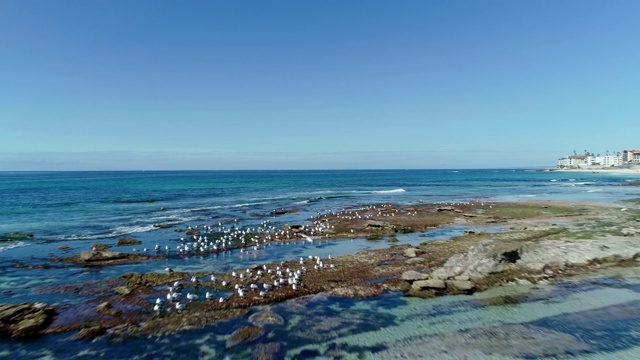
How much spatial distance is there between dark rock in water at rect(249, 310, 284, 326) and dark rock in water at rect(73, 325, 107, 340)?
5686mm

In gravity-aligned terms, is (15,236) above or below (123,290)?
below

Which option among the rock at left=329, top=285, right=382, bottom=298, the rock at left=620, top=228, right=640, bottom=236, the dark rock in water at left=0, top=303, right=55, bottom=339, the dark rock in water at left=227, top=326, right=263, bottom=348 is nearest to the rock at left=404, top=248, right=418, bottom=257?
the rock at left=329, top=285, right=382, bottom=298

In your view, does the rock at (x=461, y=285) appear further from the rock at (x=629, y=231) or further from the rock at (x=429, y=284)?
the rock at (x=629, y=231)

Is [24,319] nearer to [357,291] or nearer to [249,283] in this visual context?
[249,283]

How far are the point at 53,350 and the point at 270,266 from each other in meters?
11.8

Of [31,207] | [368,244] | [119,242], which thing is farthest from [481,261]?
[31,207]

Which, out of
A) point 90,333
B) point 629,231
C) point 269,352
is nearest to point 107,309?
point 90,333

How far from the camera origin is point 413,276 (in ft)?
64.5

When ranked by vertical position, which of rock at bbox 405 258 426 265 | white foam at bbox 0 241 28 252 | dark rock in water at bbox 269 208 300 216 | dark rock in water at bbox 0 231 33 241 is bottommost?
dark rock in water at bbox 269 208 300 216

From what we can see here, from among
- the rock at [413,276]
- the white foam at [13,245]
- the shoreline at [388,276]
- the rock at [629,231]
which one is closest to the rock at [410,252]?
the shoreline at [388,276]

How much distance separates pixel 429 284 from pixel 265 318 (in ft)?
27.9

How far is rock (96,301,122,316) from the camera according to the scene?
15.7 m

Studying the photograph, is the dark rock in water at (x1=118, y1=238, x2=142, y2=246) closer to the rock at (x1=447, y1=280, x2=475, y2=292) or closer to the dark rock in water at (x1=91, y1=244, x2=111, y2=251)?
the dark rock in water at (x1=91, y1=244, x2=111, y2=251)

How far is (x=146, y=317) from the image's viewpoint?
15344 mm
